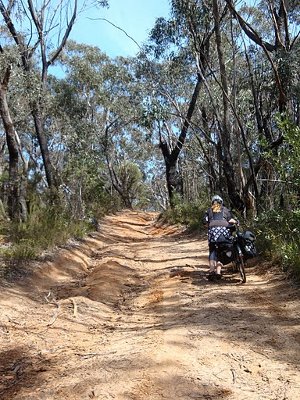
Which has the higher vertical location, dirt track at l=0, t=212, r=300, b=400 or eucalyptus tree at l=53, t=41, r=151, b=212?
eucalyptus tree at l=53, t=41, r=151, b=212

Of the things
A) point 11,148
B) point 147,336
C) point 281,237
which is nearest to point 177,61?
point 11,148

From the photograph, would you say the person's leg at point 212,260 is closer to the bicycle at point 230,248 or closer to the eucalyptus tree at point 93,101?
the bicycle at point 230,248

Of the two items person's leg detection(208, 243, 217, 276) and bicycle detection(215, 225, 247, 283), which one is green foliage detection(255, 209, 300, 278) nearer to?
bicycle detection(215, 225, 247, 283)

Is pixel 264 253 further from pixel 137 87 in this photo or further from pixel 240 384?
pixel 137 87

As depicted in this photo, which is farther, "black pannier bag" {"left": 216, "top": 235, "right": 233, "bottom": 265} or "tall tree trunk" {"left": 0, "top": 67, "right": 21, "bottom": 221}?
"tall tree trunk" {"left": 0, "top": 67, "right": 21, "bottom": 221}

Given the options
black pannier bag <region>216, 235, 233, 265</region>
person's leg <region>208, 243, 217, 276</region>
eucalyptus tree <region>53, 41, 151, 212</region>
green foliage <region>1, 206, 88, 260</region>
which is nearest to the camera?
person's leg <region>208, 243, 217, 276</region>

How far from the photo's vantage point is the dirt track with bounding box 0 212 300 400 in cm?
362

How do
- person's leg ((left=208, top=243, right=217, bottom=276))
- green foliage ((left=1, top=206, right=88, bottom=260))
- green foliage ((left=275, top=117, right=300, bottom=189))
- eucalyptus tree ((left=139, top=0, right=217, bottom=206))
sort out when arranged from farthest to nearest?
eucalyptus tree ((left=139, top=0, right=217, bottom=206))
green foliage ((left=1, top=206, right=88, bottom=260))
person's leg ((left=208, top=243, right=217, bottom=276))
green foliage ((left=275, top=117, right=300, bottom=189))

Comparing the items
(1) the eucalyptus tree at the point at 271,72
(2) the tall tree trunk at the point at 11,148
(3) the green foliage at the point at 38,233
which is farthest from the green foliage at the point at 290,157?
(2) the tall tree trunk at the point at 11,148

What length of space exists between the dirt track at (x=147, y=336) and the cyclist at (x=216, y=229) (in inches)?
9.7

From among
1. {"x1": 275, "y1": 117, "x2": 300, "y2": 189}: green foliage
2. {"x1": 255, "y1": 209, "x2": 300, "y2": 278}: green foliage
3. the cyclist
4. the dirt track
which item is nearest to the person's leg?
the cyclist

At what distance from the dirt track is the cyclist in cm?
25

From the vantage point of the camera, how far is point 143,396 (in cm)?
340

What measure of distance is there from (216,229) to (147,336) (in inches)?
131
